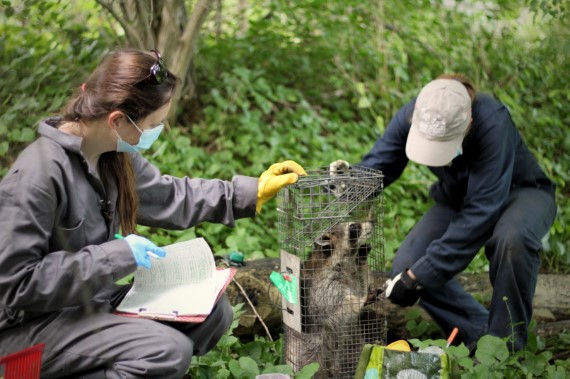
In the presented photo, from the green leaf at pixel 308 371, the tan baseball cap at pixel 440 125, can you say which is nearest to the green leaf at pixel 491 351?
the green leaf at pixel 308 371

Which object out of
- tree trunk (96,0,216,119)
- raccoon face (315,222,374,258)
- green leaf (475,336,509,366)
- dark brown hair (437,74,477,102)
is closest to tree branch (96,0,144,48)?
tree trunk (96,0,216,119)

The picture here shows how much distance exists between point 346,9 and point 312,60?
62cm

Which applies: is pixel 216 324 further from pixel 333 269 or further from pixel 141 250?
pixel 333 269

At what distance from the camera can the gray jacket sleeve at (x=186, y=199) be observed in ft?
11.2

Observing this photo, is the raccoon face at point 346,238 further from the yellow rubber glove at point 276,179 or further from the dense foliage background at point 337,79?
the dense foliage background at point 337,79

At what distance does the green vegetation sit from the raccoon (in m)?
0.92

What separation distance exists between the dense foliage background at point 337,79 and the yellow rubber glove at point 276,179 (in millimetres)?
1919

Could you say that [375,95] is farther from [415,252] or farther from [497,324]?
[497,324]

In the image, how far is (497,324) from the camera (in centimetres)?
400

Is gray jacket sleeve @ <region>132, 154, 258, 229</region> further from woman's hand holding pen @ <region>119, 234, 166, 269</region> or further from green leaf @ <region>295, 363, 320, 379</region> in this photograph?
green leaf @ <region>295, 363, 320, 379</region>

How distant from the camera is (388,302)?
4480mm

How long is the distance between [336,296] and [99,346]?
50.3 inches

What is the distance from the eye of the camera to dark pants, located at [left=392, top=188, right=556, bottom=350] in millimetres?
3951

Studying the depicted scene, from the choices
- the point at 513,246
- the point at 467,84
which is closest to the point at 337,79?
the point at 467,84
